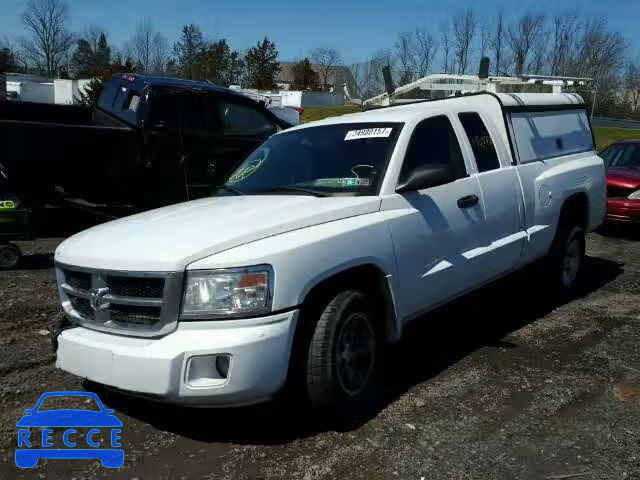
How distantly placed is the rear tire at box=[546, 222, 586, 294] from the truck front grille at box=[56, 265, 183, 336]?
4193 mm

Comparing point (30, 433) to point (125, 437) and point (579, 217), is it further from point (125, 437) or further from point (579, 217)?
point (579, 217)

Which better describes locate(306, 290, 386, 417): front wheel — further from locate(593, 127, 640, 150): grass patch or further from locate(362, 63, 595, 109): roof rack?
locate(593, 127, 640, 150): grass patch

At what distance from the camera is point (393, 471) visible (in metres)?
3.49

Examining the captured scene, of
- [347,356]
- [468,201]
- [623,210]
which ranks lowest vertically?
[347,356]

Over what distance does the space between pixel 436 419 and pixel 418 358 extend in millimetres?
1101

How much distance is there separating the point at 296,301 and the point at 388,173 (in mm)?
1311

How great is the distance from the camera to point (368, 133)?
4.85 meters

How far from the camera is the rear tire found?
6.57 m

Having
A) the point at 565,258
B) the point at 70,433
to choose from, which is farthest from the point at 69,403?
the point at 565,258

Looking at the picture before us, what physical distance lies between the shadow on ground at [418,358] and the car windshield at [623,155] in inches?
151

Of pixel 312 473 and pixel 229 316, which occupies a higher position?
pixel 229 316

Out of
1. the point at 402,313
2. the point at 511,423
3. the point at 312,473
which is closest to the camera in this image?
the point at 312,473

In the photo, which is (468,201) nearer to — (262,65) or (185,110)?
(185,110)

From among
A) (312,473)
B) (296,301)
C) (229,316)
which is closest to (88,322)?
(229,316)
